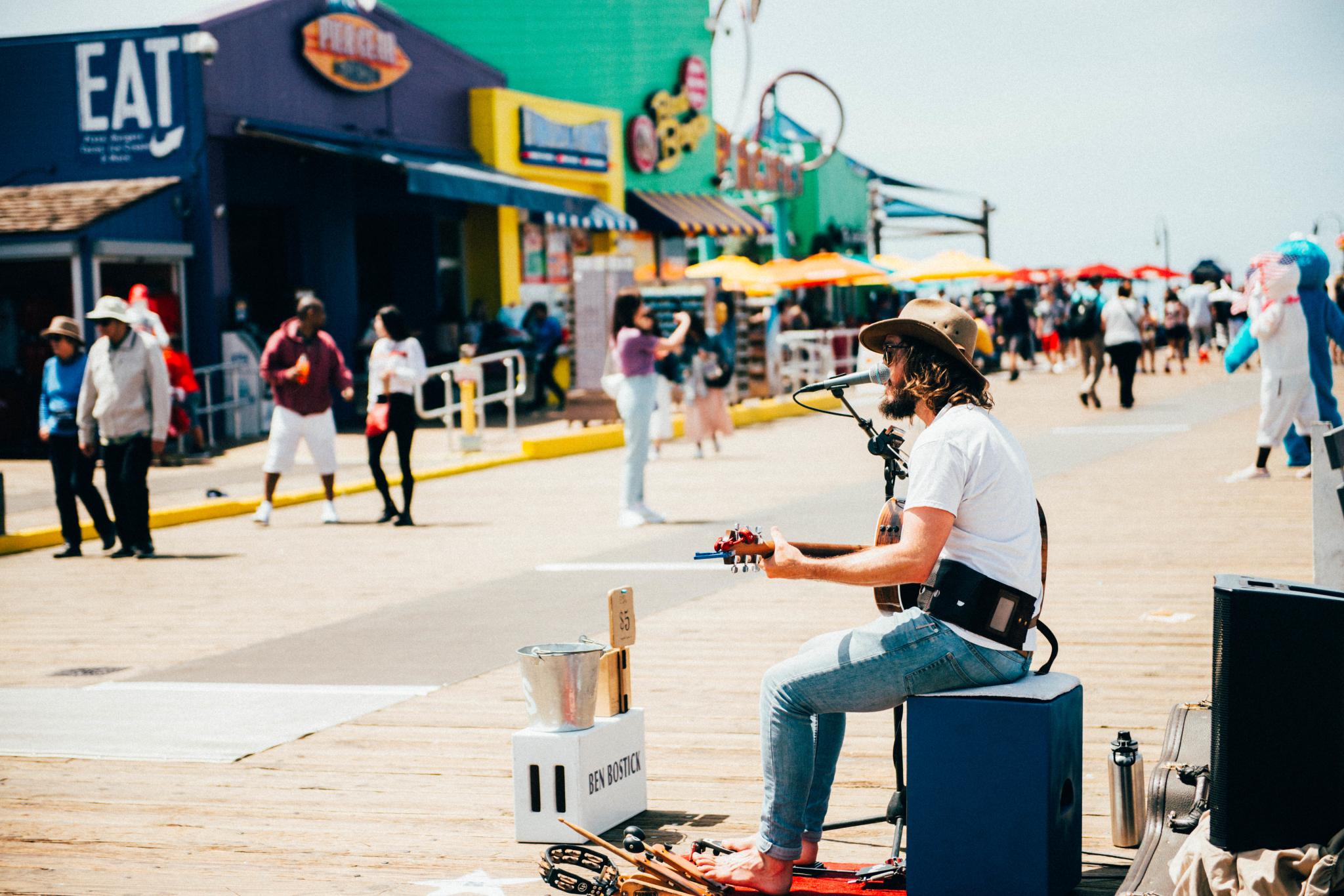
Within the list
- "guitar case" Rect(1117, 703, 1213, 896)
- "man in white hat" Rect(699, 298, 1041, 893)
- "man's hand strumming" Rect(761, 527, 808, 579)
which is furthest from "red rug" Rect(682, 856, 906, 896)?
"man's hand strumming" Rect(761, 527, 808, 579)

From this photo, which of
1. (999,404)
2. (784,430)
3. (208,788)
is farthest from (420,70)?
(208,788)

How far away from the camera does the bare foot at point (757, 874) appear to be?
12.9ft

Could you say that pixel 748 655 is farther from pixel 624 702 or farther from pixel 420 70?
pixel 420 70

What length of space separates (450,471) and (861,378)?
12532mm

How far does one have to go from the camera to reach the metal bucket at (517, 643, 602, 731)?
455 cm

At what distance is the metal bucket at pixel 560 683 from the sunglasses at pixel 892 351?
1305 millimetres

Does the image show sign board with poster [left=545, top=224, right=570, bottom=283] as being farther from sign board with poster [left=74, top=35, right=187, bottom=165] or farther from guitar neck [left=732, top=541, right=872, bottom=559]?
guitar neck [left=732, top=541, right=872, bottom=559]

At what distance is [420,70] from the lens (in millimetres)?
24797

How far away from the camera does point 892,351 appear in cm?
399

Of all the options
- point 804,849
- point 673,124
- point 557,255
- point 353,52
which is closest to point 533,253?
point 557,255

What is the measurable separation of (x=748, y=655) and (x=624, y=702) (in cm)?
239

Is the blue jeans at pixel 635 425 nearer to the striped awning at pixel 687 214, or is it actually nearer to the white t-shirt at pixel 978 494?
the white t-shirt at pixel 978 494

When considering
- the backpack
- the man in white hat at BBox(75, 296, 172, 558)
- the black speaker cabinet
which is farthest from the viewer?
the backpack

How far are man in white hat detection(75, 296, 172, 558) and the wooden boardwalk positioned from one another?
2096 millimetres
